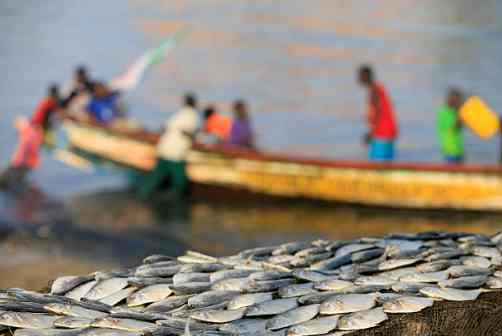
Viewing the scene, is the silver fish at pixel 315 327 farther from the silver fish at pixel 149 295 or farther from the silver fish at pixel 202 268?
the silver fish at pixel 202 268

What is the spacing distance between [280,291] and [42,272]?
7.76 m

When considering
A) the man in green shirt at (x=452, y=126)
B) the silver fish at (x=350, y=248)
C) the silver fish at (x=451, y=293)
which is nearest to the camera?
the silver fish at (x=451, y=293)

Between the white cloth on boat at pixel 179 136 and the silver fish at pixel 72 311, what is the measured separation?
10290 mm

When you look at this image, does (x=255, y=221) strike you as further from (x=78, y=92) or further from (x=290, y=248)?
(x=290, y=248)

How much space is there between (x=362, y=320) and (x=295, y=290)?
1.68 feet

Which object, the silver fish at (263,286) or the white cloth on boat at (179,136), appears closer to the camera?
the silver fish at (263,286)

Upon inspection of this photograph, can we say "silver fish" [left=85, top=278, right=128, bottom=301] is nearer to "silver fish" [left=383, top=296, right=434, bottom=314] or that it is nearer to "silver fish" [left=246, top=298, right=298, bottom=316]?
"silver fish" [left=246, top=298, right=298, bottom=316]

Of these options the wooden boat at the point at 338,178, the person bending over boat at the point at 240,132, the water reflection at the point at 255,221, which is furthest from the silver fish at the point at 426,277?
the person bending over boat at the point at 240,132

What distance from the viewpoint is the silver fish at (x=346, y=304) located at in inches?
202

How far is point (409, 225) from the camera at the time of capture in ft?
48.8

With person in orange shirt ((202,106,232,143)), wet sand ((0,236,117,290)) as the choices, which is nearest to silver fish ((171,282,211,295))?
wet sand ((0,236,117,290))

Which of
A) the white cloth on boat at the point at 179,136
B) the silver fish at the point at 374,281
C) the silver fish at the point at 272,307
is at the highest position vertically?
the white cloth on boat at the point at 179,136

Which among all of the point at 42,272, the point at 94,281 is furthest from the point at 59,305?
the point at 42,272

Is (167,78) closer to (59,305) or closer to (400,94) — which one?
(400,94)
